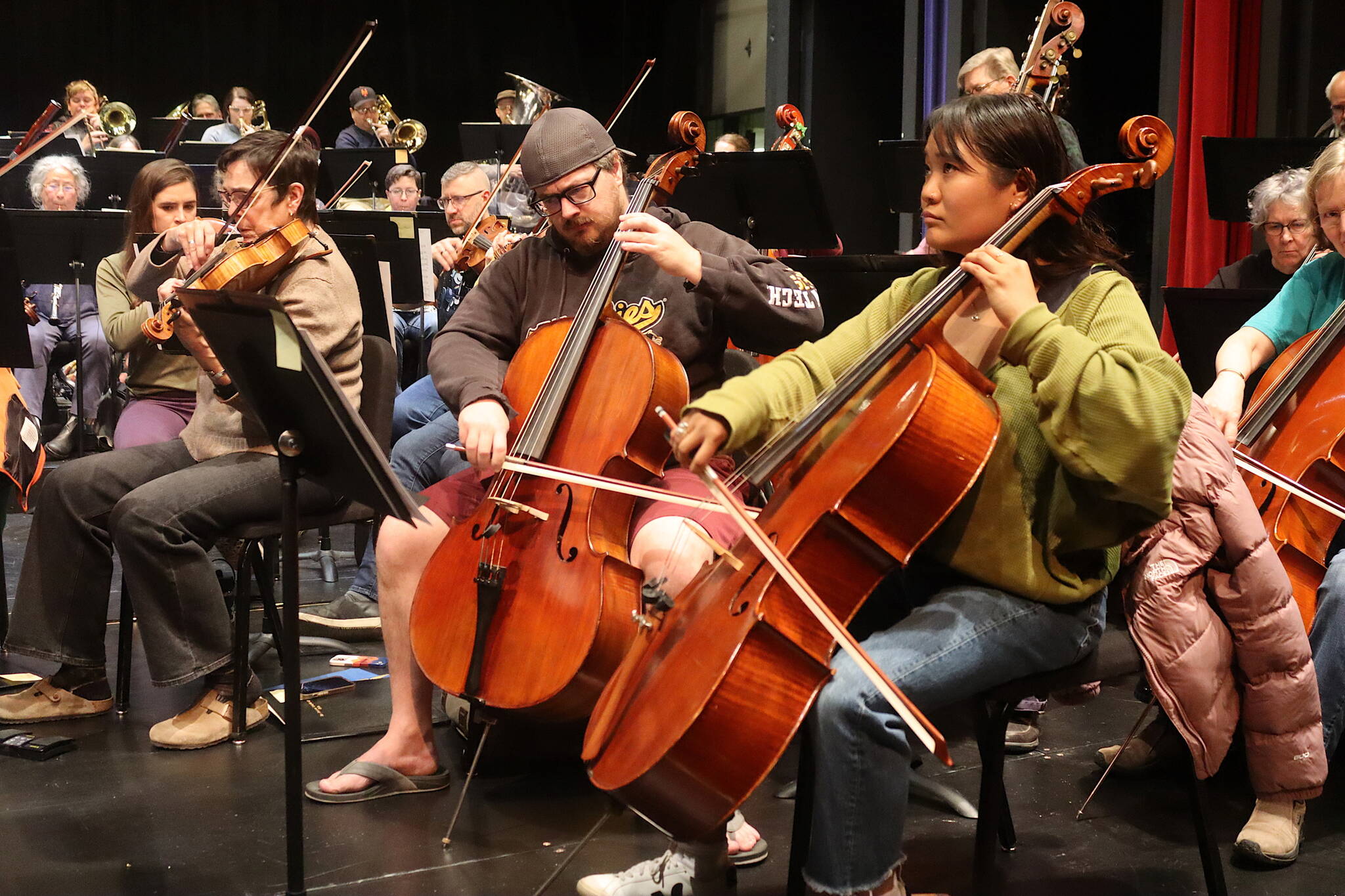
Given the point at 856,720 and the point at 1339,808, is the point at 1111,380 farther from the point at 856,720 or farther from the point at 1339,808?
the point at 1339,808

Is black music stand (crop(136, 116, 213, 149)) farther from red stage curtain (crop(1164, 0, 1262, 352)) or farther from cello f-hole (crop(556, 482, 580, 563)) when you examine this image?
cello f-hole (crop(556, 482, 580, 563))

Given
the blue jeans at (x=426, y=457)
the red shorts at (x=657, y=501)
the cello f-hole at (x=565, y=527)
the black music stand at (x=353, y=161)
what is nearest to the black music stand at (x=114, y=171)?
the black music stand at (x=353, y=161)

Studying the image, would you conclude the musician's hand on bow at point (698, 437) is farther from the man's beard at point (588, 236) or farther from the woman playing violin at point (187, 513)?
the woman playing violin at point (187, 513)

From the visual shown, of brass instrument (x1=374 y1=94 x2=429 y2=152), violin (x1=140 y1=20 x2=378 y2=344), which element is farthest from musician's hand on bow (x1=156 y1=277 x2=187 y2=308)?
brass instrument (x1=374 y1=94 x2=429 y2=152)

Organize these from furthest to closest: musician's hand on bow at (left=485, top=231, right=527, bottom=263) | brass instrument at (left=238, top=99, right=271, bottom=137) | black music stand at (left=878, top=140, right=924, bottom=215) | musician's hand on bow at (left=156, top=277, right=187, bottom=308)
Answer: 1. brass instrument at (left=238, top=99, right=271, bottom=137)
2. musician's hand on bow at (left=485, top=231, right=527, bottom=263)
3. black music stand at (left=878, top=140, right=924, bottom=215)
4. musician's hand on bow at (left=156, top=277, right=187, bottom=308)

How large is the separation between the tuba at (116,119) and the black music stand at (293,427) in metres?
9.18

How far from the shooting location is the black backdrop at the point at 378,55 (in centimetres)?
1055

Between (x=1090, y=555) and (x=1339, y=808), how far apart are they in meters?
1.08

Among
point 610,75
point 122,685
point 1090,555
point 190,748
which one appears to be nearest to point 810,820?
point 1090,555

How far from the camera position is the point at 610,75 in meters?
12.1

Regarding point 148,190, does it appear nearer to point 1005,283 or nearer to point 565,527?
point 565,527

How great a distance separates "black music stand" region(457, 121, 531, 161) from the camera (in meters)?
7.02

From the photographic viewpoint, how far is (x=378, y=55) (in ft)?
37.1

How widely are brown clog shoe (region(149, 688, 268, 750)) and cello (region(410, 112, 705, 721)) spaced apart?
2.55 ft
